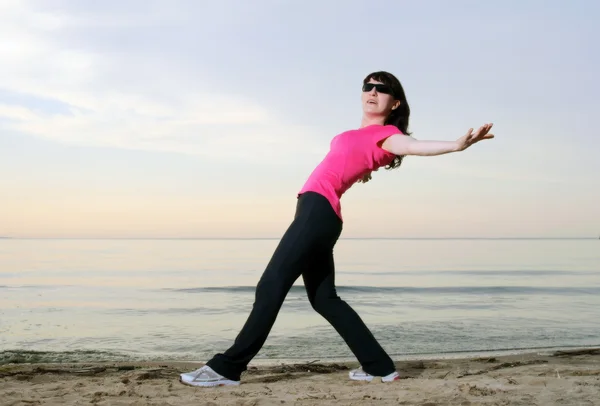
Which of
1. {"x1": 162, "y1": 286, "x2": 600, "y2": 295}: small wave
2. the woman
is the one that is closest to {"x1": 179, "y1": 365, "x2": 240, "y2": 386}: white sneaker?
the woman

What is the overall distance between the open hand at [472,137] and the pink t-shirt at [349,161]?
0.53 m

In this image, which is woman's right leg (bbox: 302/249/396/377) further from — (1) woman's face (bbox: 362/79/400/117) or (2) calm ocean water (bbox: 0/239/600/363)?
(2) calm ocean water (bbox: 0/239/600/363)

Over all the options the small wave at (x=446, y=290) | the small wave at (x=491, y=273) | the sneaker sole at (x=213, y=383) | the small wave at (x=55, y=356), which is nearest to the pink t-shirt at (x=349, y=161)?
the sneaker sole at (x=213, y=383)

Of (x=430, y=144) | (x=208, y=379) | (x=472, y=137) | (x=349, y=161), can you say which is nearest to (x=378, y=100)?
(x=349, y=161)

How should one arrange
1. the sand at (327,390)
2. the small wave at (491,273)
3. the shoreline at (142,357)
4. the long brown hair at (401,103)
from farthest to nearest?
the small wave at (491,273) < the shoreline at (142,357) < the long brown hair at (401,103) < the sand at (327,390)

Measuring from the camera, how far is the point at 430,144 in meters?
3.56

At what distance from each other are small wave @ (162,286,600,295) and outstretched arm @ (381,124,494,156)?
1419 cm

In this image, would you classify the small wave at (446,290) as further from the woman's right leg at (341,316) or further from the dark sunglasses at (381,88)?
the dark sunglasses at (381,88)

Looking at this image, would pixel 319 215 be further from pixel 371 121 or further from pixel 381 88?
pixel 381 88

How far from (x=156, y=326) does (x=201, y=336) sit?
56.5 inches

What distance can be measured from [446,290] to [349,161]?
1544 cm

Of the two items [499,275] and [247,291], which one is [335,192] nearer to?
[247,291]

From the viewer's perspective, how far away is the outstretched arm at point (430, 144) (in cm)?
342

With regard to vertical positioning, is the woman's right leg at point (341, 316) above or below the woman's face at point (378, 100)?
below
